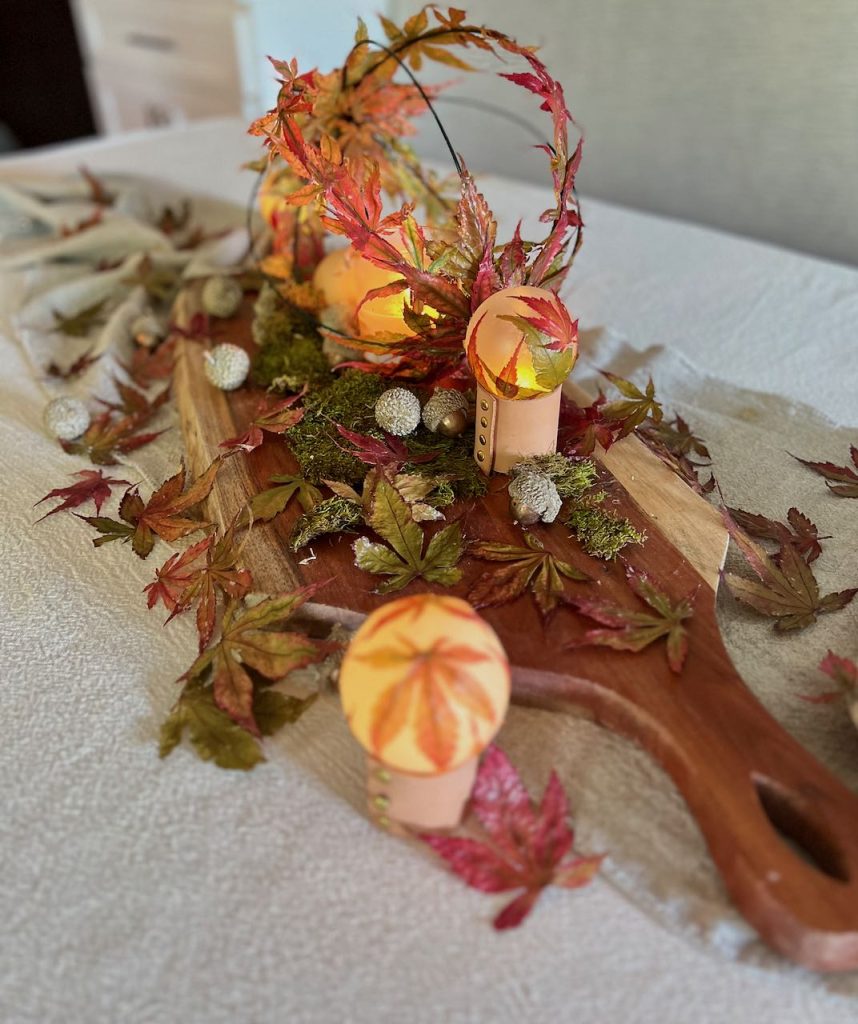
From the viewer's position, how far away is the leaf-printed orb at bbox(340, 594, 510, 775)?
1.22 ft

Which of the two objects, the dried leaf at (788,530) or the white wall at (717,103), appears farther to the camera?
the white wall at (717,103)

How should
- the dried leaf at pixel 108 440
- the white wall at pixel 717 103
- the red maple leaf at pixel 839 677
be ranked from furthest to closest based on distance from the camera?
the white wall at pixel 717 103 → the dried leaf at pixel 108 440 → the red maple leaf at pixel 839 677

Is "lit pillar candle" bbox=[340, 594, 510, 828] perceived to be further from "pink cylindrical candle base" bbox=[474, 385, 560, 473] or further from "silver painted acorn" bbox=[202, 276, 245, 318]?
"silver painted acorn" bbox=[202, 276, 245, 318]

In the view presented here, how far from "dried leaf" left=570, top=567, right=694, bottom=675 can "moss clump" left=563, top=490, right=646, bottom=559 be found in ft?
0.13

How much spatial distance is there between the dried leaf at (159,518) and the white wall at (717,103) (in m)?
0.99

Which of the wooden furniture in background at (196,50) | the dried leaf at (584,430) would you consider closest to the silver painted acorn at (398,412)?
the dried leaf at (584,430)

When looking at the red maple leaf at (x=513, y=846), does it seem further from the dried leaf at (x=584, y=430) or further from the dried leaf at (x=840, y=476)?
the dried leaf at (x=840, y=476)

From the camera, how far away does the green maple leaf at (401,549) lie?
20.7 inches

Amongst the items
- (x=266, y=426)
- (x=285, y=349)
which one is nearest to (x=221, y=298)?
(x=285, y=349)

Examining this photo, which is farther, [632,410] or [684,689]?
[632,410]

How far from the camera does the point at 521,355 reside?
1.74ft

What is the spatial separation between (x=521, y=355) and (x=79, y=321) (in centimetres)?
62

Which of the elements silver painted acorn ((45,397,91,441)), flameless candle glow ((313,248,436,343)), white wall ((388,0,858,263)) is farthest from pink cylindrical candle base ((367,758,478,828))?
white wall ((388,0,858,263))

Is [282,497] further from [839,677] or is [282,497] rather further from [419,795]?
[839,677]
